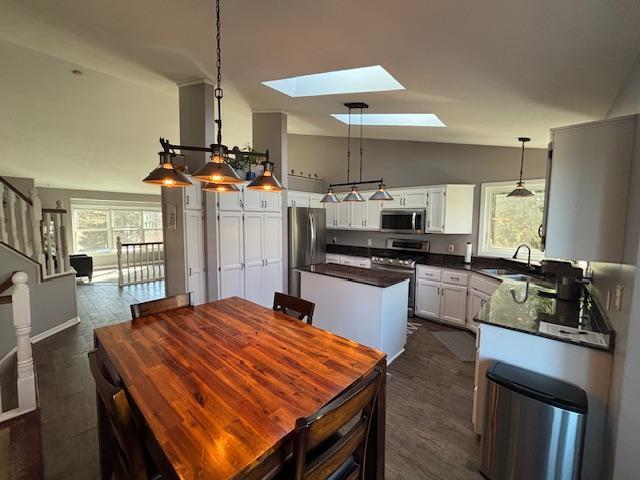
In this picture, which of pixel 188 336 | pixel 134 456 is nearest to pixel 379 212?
pixel 188 336

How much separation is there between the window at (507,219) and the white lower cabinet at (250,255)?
3182 millimetres

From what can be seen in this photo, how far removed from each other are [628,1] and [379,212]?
420 cm

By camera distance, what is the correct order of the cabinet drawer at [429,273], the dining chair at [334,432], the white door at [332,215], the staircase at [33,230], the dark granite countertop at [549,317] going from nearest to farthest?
the dining chair at [334,432]
the dark granite countertop at [549,317]
the staircase at [33,230]
the cabinet drawer at [429,273]
the white door at [332,215]

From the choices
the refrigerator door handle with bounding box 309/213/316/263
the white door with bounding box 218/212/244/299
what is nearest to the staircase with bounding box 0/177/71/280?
the white door with bounding box 218/212/244/299

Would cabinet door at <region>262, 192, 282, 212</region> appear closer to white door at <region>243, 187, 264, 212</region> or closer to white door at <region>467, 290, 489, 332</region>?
white door at <region>243, 187, 264, 212</region>

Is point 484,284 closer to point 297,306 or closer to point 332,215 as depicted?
point 297,306

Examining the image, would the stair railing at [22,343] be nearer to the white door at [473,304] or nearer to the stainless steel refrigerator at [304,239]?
the stainless steel refrigerator at [304,239]

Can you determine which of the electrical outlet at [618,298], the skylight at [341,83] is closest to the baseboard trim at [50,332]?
the skylight at [341,83]

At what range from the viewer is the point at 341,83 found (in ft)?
9.25

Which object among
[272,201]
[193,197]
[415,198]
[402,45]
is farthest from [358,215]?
[402,45]

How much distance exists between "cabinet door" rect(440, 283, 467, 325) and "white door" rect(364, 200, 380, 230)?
5.38 feet

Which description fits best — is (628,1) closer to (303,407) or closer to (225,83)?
(303,407)

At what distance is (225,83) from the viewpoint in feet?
10.2

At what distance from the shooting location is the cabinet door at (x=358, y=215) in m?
5.52
